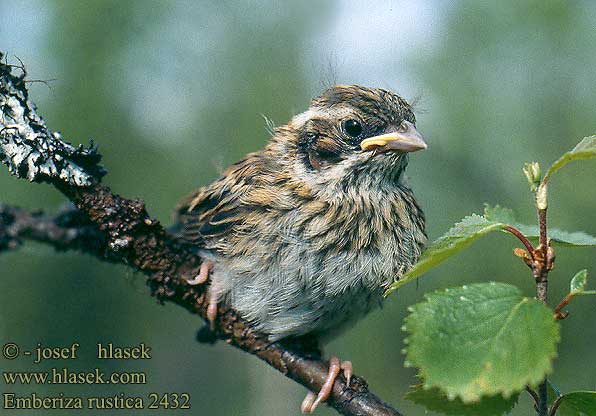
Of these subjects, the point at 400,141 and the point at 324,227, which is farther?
the point at 324,227

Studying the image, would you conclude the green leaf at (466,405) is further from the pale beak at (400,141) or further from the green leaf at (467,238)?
the pale beak at (400,141)

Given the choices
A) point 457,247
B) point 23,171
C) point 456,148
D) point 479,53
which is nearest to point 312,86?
point 23,171

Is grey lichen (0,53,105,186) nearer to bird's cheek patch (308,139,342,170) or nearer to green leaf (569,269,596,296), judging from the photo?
bird's cheek patch (308,139,342,170)

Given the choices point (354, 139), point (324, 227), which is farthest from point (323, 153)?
point (324, 227)

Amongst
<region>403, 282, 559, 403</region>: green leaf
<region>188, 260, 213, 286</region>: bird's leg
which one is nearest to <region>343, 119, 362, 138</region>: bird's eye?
<region>188, 260, 213, 286</region>: bird's leg

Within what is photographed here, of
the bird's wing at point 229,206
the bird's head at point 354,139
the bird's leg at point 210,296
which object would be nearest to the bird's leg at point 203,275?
the bird's leg at point 210,296

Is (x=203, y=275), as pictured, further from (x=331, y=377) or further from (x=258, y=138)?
(x=258, y=138)

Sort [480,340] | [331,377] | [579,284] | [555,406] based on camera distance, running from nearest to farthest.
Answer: [480,340], [579,284], [555,406], [331,377]

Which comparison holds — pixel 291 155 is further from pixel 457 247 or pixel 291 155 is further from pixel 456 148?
pixel 456 148
